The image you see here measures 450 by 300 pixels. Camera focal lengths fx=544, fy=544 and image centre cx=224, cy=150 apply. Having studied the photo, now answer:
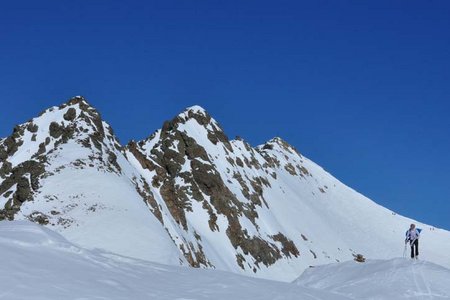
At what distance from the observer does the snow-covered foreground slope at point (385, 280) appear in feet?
55.0

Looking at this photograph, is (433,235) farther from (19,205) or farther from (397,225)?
(19,205)

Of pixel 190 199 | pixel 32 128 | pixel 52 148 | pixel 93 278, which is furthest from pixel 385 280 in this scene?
pixel 32 128

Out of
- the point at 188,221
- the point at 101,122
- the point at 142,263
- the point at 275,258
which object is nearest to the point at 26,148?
the point at 101,122

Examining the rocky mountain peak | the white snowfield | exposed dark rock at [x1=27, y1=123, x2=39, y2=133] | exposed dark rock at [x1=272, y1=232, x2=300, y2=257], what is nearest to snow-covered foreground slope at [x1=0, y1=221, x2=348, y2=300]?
the white snowfield

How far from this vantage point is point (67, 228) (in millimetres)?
37312

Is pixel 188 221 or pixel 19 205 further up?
pixel 188 221

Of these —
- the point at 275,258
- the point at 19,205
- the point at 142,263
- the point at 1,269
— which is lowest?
the point at 1,269

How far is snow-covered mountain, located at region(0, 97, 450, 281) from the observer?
4091 centimetres

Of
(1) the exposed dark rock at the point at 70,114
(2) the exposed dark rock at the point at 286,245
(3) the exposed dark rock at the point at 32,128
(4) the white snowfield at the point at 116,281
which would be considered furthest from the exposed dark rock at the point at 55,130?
(4) the white snowfield at the point at 116,281

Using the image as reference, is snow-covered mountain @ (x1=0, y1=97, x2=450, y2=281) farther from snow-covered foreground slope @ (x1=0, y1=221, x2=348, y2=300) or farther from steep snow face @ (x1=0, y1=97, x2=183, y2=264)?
snow-covered foreground slope @ (x1=0, y1=221, x2=348, y2=300)

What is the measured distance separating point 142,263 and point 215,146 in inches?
3416

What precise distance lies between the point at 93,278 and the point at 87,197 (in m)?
33.4

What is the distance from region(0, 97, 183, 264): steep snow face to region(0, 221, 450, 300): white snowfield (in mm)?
16988

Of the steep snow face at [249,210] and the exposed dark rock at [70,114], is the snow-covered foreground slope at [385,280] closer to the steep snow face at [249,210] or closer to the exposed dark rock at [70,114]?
the steep snow face at [249,210]
